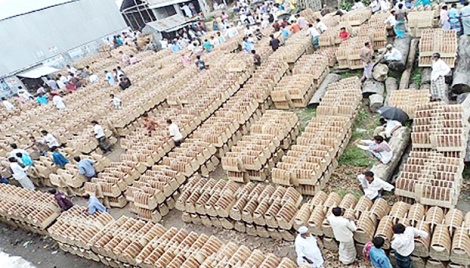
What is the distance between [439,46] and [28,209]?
563 inches

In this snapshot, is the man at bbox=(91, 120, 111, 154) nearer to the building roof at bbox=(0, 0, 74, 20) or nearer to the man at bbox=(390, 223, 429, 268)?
the man at bbox=(390, 223, 429, 268)

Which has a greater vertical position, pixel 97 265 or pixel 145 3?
pixel 145 3

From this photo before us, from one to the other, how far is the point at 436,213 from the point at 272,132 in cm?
526

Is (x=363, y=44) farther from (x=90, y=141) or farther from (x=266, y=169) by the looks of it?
(x=90, y=141)

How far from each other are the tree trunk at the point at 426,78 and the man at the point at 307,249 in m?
7.87

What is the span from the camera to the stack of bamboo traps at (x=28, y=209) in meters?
10.8

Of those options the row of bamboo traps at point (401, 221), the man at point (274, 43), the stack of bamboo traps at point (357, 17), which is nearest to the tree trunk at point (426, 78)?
the stack of bamboo traps at point (357, 17)

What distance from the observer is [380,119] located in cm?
1166

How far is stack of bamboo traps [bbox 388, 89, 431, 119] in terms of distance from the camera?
10719 millimetres

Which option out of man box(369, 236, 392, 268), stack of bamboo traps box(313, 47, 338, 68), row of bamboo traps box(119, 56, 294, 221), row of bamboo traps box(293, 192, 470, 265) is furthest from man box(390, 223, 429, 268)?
stack of bamboo traps box(313, 47, 338, 68)

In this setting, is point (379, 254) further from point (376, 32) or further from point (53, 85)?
point (53, 85)

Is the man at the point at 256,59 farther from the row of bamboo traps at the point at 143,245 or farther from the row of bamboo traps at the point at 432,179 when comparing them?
the row of bamboo traps at the point at 143,245

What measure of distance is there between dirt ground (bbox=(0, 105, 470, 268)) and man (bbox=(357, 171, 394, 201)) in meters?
0.68

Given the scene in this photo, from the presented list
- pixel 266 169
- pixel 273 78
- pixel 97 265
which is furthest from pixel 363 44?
pixel 97 265
